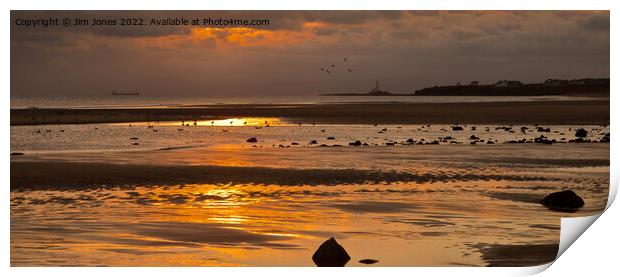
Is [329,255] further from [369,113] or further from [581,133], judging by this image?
[369,113]

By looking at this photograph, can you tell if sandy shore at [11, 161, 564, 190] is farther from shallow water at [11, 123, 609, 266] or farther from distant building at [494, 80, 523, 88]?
distant building at [494, 80, 523, 88]

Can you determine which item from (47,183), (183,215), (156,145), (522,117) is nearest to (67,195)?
(47,183)

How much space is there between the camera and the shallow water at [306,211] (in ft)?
28.3

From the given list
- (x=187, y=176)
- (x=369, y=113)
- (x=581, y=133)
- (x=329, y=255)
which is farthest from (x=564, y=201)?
(x=369, y=113)

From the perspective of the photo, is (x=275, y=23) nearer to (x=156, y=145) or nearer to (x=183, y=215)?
(x=183, y=215)

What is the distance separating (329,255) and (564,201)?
2.79 meters

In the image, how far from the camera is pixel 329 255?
8.41m

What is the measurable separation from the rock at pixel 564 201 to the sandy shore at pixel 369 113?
2301mm

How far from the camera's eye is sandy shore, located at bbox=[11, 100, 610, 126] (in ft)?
48.2

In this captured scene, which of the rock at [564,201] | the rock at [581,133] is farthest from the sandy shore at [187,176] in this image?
the rock at [581,133]

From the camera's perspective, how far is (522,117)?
16891mm

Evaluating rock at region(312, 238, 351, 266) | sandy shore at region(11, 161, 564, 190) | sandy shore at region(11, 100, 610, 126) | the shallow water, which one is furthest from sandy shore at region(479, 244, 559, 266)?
sandy shore at region(11, 100, 610, 126)

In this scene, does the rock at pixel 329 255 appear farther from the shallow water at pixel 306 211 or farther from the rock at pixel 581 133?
the rock at pixel 581 133

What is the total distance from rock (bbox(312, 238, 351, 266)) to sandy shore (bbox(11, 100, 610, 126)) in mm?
4822
